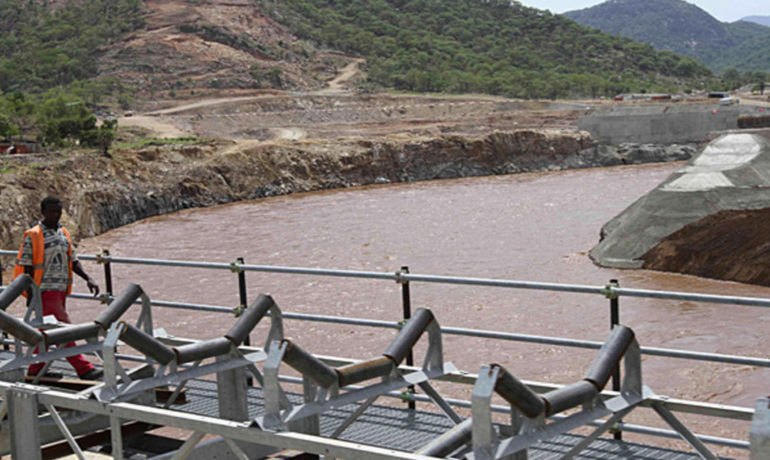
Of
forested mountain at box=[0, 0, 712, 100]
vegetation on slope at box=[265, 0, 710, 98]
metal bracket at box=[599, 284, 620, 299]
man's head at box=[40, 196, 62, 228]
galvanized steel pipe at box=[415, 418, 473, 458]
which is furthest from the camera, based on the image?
vegetation on slope at box=[265, 0, 710, 98]

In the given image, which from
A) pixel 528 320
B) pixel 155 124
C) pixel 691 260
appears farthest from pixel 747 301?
pixel 155 124

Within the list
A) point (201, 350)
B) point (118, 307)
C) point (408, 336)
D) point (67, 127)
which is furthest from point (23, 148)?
point (408, 336)

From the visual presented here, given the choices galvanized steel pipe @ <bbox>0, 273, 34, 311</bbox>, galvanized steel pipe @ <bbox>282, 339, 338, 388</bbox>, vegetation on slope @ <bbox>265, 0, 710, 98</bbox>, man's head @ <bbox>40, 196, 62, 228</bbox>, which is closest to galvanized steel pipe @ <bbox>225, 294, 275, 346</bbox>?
galvanized steel pipe @ <bbox>282, 339, 338, 388</bbox>

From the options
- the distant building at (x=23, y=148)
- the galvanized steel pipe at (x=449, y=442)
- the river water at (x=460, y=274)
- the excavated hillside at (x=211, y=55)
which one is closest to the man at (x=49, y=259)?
the galvanized steel pipe at (x=449, y=442)

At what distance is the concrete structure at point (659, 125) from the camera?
60.5 meters

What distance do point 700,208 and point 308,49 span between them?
340ft

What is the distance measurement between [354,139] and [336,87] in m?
50.3

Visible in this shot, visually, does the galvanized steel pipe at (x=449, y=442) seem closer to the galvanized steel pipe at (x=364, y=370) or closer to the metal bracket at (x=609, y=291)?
the galvanized steel pipe at (x=364, y=370)

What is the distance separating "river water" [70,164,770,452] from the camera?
12.4 meters

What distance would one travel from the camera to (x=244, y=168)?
44.3 m

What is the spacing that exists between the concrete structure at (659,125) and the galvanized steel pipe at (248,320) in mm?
56589

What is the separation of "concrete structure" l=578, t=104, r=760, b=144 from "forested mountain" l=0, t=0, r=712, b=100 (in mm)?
36995

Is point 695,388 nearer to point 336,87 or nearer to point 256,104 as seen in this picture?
point 256,104

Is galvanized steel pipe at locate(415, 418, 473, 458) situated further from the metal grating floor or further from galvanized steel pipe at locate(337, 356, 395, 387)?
the metal grating floor
